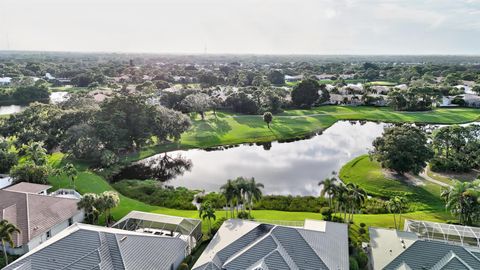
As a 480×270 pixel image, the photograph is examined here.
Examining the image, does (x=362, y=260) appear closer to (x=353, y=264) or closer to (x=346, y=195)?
(x=353, y=264)

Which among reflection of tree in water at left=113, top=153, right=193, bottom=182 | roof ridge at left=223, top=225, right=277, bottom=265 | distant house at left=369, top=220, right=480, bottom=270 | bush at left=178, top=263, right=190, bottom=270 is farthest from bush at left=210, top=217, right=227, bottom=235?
reflection of tree in water at left=113, top=153, right=193, bottom=182

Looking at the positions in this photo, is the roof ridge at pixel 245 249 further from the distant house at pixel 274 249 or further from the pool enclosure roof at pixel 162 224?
the pool enclosure roof at pixel 162 224

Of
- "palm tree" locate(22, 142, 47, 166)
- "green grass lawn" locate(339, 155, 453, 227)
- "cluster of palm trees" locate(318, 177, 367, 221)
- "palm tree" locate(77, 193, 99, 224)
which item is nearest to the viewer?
"palm tree" locate(77, 193, 99, 224)

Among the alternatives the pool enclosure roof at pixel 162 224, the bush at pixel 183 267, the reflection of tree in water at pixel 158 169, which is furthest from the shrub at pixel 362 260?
the reflection of tree in water at pixel 158 169

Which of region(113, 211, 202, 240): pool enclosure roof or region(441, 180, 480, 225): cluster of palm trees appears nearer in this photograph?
region(113, 211, 202, 240): pool enclosure roof

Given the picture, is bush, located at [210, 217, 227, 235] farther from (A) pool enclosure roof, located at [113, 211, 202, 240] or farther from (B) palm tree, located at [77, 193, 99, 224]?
(B) palm tree, located at [77, 193, 99, 224]

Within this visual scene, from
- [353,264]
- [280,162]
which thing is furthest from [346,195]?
[280,162]

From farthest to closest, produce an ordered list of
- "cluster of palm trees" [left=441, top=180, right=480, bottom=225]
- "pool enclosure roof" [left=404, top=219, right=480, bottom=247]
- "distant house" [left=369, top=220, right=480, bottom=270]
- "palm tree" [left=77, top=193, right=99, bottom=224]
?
"palm tree" [left=77, top=193, right=99, bottom=224], "cluster of palm trees" [left=441, top=180, right=480, bottom=225], "pool enclosure roof" [left=404, top=219, right=480, bottom=247], "distant house" [left=369, top=220, right=480, bottom=270]
